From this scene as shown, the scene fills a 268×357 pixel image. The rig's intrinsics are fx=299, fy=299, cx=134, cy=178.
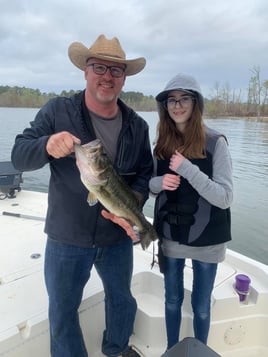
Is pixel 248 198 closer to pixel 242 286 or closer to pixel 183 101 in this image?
pixel 242 286

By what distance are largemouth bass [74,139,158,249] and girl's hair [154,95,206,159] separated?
518 millimetres

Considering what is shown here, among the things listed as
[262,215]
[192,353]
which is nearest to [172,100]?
[192,353]

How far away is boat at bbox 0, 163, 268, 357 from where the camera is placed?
7.96 ft

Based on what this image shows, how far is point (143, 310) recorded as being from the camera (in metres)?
3.00

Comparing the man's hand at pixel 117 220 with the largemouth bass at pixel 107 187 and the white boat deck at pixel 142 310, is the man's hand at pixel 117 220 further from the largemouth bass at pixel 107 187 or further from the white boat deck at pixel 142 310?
the white boat deck at pixel 142 310

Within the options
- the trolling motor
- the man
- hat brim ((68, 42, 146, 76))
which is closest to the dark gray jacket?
the man

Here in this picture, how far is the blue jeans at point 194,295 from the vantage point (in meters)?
2.56

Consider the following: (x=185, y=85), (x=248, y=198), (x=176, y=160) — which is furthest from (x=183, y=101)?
(x=248, y=198)

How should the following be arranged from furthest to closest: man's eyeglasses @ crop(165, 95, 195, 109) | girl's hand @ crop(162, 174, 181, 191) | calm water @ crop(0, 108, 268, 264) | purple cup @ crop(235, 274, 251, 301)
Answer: calm water @ crop(0, 108, 268, 264) → purple cup @ crop(235, 274, 251, 301) → man's eyeglasses @ crop(165, 95, 195, 109) → girl's hand @ crop(162, 174, 181, 191)

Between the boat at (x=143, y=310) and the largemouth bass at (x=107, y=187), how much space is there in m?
0.88

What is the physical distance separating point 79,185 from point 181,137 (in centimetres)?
100

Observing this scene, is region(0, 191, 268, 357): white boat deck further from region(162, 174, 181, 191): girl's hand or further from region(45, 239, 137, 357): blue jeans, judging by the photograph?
region(162, 174, 181, 191): girl's hand

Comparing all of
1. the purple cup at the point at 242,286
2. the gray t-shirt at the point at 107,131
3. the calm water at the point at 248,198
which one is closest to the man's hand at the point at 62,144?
the gray t-shirt at the point at 107,131

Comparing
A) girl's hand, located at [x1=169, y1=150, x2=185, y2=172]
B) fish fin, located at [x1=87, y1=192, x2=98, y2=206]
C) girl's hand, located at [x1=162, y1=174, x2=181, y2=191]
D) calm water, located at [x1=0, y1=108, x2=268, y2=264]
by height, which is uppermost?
girl's hand, located at [x1=169, y1=150, x2=185, y2=172]
